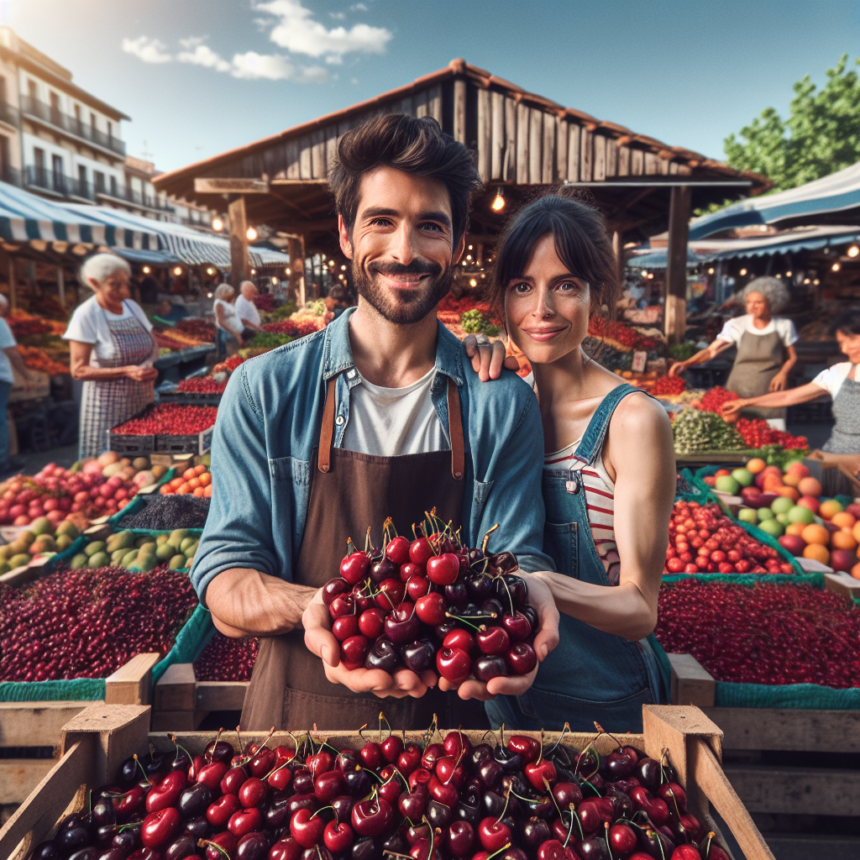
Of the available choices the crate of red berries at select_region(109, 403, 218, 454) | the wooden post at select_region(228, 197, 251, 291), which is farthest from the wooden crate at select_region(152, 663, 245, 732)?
the wooden post at select_region(228, 197, 251, 291)

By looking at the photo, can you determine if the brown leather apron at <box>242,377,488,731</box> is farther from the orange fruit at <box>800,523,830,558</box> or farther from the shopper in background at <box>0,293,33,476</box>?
the shopper in background at <box>0,293,33,476</box>

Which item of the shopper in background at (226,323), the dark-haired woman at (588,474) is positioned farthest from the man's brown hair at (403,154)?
the shopper in background at (226,323)

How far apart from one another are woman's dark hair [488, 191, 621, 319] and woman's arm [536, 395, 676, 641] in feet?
1.50

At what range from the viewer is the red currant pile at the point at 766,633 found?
2.53 m

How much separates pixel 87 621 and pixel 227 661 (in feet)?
2.27

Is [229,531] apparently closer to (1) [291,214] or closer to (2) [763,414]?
(2) [763,414]

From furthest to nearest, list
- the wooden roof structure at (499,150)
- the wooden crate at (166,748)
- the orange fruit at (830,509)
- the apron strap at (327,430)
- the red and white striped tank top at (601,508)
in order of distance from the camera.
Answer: the wooden roof structure at (499,150) < the orange fruit at (830,509) < the red and white striped tank top at (601,508) < the apron strap at (327,430) < the wooden crate at (166,748)

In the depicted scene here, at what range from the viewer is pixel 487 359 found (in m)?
1.86

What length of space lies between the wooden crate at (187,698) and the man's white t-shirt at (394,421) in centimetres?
149

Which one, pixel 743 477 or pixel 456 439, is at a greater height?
pixel 456 439

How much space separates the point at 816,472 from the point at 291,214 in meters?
13.1

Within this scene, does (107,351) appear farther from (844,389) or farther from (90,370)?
(844,389)

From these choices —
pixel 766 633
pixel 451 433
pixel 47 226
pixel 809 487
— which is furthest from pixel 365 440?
pixel 47 226

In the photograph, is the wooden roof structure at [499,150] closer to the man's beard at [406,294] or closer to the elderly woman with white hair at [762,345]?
the elderly woman with white hair at [762,345]
